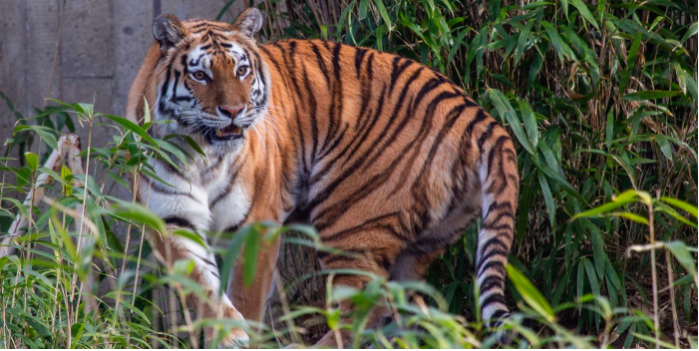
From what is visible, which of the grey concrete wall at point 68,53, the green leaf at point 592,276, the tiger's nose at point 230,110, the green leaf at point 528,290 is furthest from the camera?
the grey concrete wall at point 68,53

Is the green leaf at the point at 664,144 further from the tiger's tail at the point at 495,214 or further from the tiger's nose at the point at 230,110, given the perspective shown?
the tiger's nose at the point at 230,110

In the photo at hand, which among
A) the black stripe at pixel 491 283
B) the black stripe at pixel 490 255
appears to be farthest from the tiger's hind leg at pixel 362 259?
the black stripe at pixel 491 283

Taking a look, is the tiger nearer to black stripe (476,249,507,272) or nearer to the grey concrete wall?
black stripe (476,249,507,272)

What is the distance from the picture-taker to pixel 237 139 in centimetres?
279

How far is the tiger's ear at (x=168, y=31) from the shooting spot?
108 inches

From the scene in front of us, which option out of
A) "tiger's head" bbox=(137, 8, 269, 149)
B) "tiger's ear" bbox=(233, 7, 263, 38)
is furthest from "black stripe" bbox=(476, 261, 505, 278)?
"tiger's ear" bbox=(233, 7, 263, 38)

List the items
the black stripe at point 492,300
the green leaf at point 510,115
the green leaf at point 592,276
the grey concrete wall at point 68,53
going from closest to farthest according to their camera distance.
→ the black stripe at point 492,300, the green leaf at point 510,115, the green leaf at point 592,276, the grey concrete wall at point 68,53

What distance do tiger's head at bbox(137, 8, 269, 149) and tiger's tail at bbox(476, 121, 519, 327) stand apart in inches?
30.4

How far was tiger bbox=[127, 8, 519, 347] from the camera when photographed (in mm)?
2754

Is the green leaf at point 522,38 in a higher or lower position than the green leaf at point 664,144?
higher

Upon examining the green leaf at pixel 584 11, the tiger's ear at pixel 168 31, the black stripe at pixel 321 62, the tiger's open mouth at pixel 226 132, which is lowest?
the tiger's open mouth at pixel 226 132

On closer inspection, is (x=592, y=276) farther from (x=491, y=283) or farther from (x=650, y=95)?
(x=491, y=283)

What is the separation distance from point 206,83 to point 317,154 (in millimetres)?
531

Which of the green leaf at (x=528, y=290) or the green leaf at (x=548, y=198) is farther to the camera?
the green leaf at (x=548, y=198)
